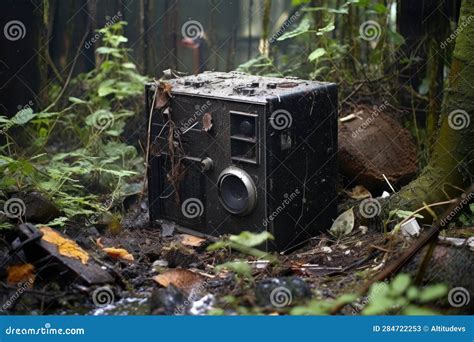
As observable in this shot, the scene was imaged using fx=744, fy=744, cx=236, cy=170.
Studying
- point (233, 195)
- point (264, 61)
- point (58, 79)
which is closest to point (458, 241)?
point (233, 195)

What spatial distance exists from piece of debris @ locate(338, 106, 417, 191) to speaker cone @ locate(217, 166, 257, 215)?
101 centimetres

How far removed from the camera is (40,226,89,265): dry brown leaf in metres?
3.93

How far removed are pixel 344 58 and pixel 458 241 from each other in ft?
8.49

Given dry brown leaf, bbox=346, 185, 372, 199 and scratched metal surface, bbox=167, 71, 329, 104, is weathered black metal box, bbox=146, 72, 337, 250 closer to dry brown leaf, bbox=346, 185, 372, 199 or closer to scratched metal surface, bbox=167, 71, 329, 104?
scratched metal surface, bbox=167, 71, 329, 104

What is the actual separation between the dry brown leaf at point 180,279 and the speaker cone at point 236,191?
22.6 inches

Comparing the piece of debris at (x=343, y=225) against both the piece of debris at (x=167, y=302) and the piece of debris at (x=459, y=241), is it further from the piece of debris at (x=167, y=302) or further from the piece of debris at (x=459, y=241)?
the piece of debris at (x=167, y=302)

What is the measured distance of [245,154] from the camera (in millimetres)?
4371

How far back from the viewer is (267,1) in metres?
6.48

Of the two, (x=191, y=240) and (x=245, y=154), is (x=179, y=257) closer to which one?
(x=191, y=240)

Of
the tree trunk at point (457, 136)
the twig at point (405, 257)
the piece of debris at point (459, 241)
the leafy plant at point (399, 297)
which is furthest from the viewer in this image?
the tree trunk at point (457, 136)

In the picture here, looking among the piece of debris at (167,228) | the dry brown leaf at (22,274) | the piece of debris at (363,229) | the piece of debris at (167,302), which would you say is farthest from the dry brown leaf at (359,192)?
the dry brown leaf at (22,274)

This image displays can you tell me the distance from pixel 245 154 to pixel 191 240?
27.2 inches

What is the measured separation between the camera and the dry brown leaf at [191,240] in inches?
181

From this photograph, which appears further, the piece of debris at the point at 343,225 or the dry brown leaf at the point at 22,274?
the piece of debris at the point at 343,225
